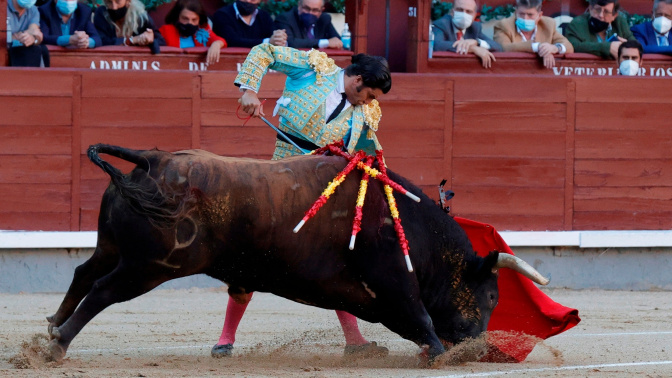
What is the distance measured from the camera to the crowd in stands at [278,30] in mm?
6734

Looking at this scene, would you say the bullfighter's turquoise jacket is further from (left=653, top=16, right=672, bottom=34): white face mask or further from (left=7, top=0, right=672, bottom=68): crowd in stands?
(left=653, top=16, right=672, bottom=34): white face mask

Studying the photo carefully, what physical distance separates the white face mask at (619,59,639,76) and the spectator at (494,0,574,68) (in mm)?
376

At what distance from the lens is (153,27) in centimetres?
700

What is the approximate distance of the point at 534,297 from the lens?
15.3ft

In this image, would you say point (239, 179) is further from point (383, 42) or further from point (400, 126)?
point (383, 42)

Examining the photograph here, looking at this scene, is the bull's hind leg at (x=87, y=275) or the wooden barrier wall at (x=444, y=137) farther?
the wooden barrier wall at (x=444, y=137)

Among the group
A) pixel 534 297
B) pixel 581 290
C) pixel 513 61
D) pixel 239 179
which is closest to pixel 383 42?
pixel 513 61

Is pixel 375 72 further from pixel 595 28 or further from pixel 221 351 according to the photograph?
pixel 595 28

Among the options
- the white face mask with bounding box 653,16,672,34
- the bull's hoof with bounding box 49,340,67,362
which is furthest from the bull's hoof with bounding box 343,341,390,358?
the white face mask with bounding box 653,16,672,34

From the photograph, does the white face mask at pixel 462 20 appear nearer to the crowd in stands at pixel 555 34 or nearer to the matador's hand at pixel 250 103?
the crowd in stands at pixel 555 34

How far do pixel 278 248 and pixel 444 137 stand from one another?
11.2 ft

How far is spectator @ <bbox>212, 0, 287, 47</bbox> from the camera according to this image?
712cm

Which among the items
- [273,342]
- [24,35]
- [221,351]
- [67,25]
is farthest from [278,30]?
[221,351]

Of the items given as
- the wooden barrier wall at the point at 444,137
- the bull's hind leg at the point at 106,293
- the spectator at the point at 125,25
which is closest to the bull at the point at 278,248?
the bull's hind leg at the point at 106,293
